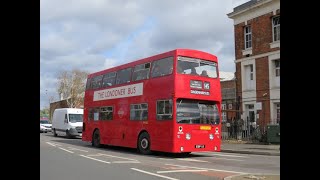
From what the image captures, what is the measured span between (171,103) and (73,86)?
6027 centimetres

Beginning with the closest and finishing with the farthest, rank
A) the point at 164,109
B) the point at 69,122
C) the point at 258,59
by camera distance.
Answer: the point at 164,109 → the point at 258,59 → the point at 69,122

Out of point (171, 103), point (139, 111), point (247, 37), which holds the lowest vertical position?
point (139, 111)

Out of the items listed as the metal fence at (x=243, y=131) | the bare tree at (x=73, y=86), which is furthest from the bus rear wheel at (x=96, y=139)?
the bare tree at (x=73, y=86)

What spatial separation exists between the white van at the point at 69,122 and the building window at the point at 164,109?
19.0 m

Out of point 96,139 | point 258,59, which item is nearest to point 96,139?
point 96,139

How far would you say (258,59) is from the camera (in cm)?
3097

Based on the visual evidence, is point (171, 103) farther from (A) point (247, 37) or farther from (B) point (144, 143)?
(A) point (247, 37)

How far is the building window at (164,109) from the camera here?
1659 cm

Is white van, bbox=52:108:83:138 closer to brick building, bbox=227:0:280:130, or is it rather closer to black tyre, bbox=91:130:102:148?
black tyre, bbox=91:130:102:148

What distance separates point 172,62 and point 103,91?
6854mm

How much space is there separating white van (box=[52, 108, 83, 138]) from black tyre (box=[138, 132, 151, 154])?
17.2m

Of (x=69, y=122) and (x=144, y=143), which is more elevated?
(x=69, y=122)

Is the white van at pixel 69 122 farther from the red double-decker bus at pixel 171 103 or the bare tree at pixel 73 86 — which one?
the bare tree at pixel 73 86
